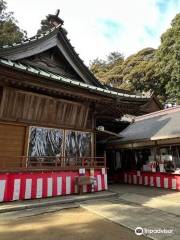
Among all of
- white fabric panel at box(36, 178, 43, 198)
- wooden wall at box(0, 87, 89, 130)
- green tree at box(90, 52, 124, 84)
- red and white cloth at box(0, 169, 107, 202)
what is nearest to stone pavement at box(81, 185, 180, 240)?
red and white cloth at box(0, 169, 107, 202)

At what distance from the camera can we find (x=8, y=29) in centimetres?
3209

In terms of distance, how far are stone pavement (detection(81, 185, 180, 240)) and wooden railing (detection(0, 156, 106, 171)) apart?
6.81ft

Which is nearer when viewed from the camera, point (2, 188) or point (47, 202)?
point (2, 188)

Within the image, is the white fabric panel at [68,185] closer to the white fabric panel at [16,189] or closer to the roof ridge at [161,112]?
the white fabric panel at [16,189]

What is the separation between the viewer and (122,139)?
17.7 metres

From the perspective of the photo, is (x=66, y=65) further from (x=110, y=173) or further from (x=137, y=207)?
(x=110, y=173)

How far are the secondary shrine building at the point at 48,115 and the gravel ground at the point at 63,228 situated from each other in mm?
2499

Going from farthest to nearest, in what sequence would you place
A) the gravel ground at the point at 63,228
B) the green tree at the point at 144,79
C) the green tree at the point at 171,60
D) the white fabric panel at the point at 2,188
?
the green tree at the point at 144,79, the green tree at the point at 171,60, the white fabric panel at the point at 2,188, the gravel ground at the point at 63,228

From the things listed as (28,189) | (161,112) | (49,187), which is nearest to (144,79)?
(161,112)

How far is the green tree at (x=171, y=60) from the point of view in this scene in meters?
30.0

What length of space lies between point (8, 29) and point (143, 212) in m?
30.7

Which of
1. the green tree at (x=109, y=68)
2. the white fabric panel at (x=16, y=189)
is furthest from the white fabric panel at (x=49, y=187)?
the green tree at (x=109, y=68)

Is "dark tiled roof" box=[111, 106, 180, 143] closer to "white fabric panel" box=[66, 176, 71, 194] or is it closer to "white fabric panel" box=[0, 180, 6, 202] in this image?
"white fabric panel" box=[66, 176, 71, 194]

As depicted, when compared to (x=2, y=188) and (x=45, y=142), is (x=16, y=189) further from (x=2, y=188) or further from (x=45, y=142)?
(x=45, y=142)
